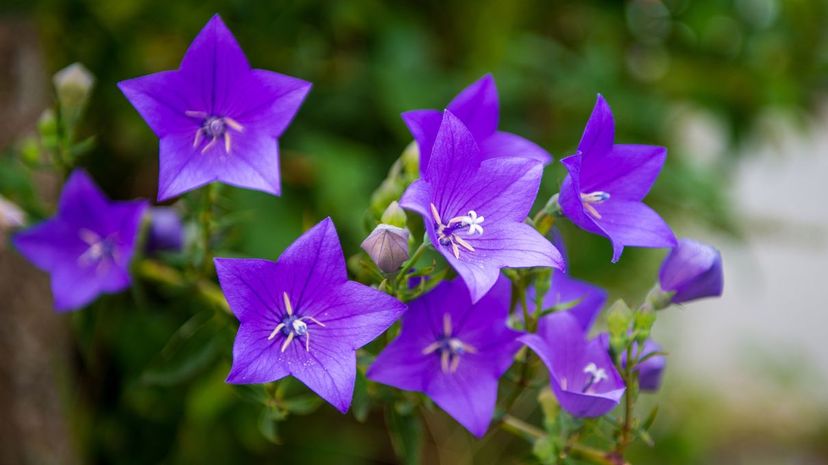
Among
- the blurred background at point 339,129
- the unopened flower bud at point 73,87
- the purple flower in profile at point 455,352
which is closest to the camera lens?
the purple flower in profile at point 455,352

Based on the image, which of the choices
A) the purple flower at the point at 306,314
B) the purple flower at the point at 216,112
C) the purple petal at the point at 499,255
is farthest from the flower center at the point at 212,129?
the purple petal at the point at 499,255

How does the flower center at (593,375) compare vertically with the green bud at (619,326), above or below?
below

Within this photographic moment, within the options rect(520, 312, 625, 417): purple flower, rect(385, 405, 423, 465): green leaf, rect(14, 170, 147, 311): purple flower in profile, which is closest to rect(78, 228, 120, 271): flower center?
rect(14, 170, 147, 311): purple flower in profile

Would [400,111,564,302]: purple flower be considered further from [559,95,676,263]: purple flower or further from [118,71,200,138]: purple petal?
[118,71,200,138]: purple petal

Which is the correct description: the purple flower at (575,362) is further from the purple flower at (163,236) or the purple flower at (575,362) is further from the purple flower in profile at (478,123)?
the purple flower at (163,236)

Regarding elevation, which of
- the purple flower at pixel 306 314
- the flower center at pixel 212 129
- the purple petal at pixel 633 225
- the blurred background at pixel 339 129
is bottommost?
the blurred background at pixel 339 129

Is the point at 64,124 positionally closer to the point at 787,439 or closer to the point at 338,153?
the point at 338,153

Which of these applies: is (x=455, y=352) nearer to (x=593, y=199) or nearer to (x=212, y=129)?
(x=593, y=199)
